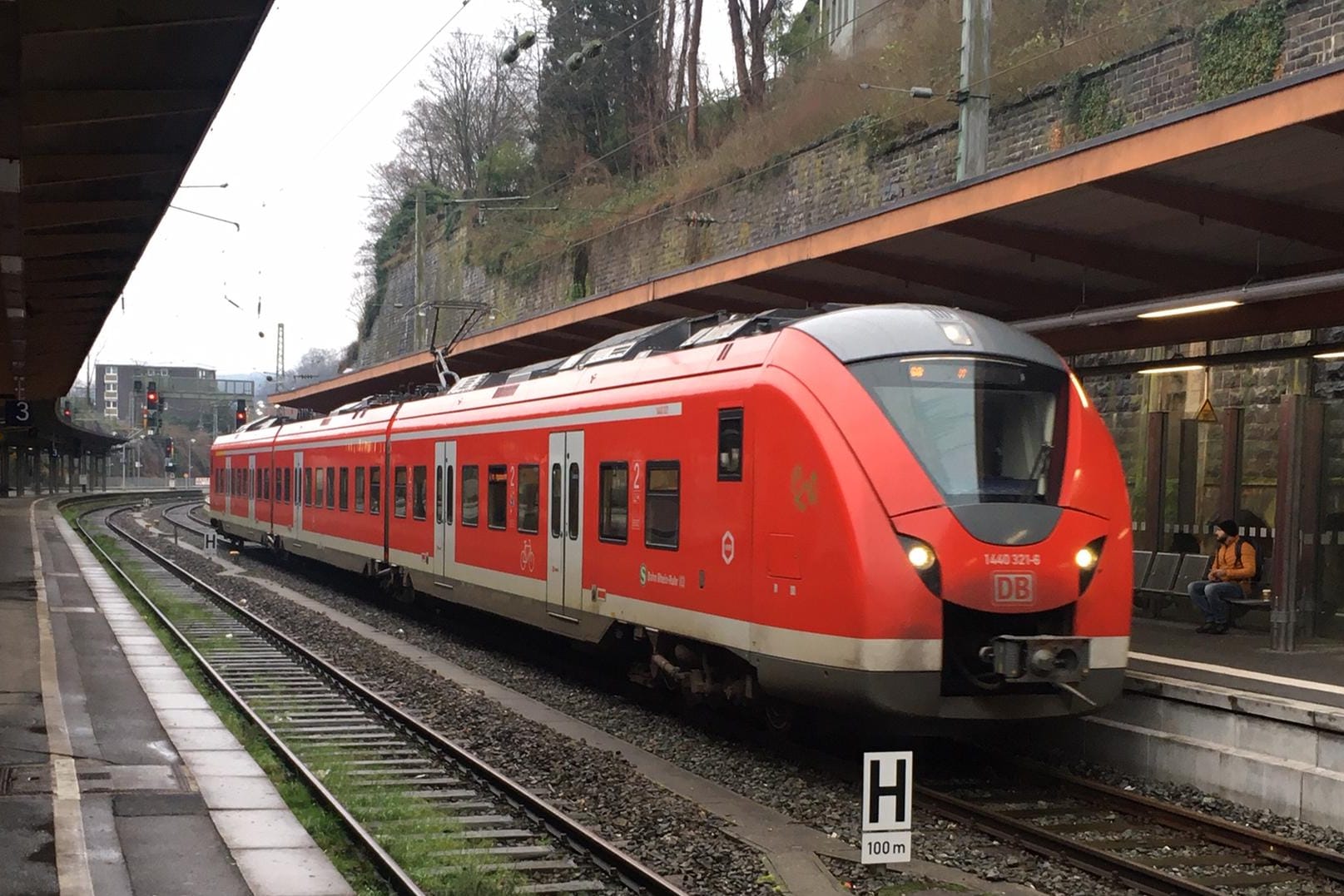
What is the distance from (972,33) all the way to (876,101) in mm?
10689

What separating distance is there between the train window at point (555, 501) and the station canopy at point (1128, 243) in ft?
8.98

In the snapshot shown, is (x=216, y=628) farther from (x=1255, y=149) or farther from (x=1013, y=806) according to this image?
Result: (x=1255, y=149)

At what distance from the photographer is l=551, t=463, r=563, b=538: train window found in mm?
13203

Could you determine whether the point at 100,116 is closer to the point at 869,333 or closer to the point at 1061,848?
the point at 869,333

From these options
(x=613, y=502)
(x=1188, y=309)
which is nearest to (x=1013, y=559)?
(x=1188, y=309)

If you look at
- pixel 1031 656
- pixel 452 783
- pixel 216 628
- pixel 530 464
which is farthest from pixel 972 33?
pixel 216 628

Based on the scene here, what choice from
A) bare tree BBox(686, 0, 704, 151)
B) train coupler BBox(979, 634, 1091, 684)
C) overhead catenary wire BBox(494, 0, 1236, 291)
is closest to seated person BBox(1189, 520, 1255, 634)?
train coupler BBox(979, 634, 1091, 684)

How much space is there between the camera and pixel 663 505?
10.9 meters

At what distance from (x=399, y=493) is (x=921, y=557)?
1209 cm

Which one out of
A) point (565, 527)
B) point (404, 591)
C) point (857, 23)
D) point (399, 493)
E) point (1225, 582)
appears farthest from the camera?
point (857, 23)

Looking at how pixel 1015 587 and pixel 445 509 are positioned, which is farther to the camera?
pixel 445 509

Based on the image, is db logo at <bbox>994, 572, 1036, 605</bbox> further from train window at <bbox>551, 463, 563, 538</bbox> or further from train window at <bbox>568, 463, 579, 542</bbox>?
train window at <bbox>551, 463, 563, 538</bbox>

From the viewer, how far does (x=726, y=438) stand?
9938 mm

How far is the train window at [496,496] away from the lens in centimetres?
1478
